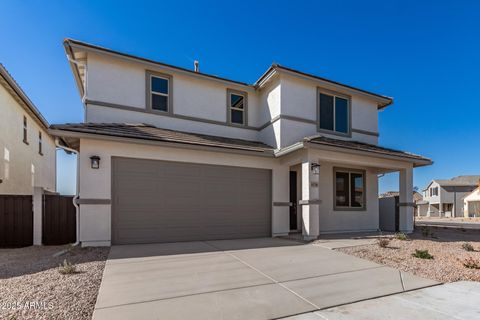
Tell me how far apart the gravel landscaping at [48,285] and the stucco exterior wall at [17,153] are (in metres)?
5.53

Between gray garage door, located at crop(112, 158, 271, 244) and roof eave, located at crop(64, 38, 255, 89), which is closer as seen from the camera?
gray garage door, located at crop(112, 158, 271, 244)

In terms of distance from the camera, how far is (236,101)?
10953 mm

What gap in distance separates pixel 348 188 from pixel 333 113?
10.6ft

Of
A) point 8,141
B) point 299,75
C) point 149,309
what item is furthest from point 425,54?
point 8,141

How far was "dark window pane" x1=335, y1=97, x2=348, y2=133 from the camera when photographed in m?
11.2

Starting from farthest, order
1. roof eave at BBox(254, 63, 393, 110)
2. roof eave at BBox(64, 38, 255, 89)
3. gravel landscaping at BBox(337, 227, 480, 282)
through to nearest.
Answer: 1. roof eave at BBox(254, 63, 393, 110)
2. roof eave at BBox(64, 38, 255, 89)
3. gravel landscaping at BBox(337, 227, 480, 282)

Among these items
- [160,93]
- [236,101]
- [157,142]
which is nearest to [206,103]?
[236,101]

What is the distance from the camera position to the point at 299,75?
10.1 meters

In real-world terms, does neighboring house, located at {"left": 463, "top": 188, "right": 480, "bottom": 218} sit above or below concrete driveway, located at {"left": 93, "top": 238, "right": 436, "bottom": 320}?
below

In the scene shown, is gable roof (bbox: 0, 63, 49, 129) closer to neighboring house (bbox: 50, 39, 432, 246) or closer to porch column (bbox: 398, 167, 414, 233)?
neighboring house (bbox: 50, 39, 432, 246)

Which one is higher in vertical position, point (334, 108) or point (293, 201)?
point (334, 108)

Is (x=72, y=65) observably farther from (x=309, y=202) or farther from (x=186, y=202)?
(x=309, y=202)

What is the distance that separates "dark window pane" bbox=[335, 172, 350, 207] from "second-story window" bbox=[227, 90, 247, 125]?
456 centimetres

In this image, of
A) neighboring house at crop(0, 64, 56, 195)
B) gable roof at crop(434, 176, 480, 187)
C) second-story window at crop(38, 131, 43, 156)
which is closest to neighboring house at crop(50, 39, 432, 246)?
neighboring house at crop(0, 64, 56, 195)
